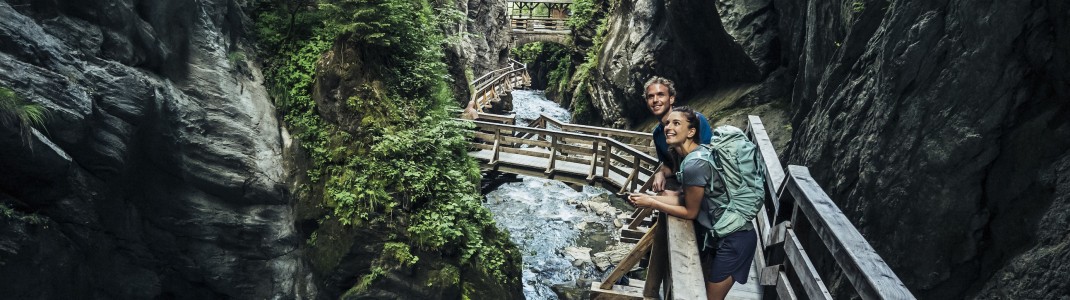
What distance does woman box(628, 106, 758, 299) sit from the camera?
11.3 ft

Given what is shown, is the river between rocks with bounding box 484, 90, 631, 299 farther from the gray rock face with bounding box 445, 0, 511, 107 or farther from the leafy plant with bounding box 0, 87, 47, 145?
the leafy plant with bounding box 0, 87, 47, 145

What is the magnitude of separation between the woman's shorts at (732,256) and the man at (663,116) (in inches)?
27.4

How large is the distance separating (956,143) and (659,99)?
283 cm

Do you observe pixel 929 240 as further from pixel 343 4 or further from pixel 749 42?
pixel 749 42

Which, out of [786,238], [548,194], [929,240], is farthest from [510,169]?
[786,238]

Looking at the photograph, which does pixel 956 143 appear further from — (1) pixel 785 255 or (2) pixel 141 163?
(2) pixel 141 163

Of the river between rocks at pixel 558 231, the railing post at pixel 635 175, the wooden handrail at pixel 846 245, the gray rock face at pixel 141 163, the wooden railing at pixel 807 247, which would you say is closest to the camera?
the wooden handrail at pixel 846 245

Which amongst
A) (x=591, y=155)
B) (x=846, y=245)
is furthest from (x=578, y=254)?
(x=846, y=245)

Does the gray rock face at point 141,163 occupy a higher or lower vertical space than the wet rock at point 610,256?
higher

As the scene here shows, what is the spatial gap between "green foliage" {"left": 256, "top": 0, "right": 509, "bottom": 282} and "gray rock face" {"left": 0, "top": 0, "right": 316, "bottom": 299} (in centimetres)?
65

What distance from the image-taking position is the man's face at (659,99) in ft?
13.7

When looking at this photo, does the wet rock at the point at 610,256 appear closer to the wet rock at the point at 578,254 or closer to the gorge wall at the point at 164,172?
the wet rock at the point at 578,254

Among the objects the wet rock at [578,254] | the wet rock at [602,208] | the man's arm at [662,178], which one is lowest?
the wet rock at [578,254]

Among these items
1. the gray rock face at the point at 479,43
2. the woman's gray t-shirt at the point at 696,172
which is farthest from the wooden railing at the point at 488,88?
the woman's gray t-shirt at the point at 696,172
